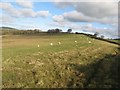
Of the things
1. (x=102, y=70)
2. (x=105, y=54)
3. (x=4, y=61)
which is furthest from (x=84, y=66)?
(x=4, y=61)

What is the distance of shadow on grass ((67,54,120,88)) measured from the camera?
2612 cm

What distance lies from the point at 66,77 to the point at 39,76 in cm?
324

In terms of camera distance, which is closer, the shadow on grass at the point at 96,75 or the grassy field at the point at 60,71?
the shadow on grass at the point at 96,75

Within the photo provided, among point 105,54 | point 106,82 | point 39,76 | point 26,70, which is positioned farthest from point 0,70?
point 105,54

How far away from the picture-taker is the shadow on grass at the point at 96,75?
26125 mm

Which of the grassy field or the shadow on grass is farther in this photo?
the grassy field

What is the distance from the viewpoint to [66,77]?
95.3 ft

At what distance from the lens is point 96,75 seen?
2866 centimetres

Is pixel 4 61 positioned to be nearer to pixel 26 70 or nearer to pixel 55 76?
pixel 26 70

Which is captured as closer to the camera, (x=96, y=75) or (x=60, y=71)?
(x=96, y=75)

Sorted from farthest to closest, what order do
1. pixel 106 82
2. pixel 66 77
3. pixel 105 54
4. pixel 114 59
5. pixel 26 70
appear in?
pixel 105 54 → pixel 114 59 → pixel 26 70 → pixel 66 77 → pixel 106 82

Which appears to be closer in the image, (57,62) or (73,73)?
(73,73)

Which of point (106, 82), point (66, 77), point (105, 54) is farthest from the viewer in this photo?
point (105, 54)

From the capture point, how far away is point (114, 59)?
34906mm
